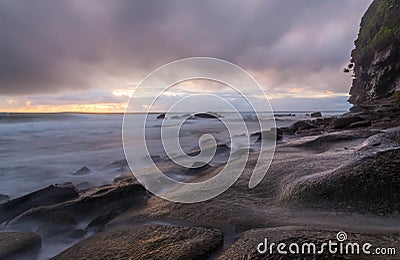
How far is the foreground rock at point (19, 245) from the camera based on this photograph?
2008 millimetres

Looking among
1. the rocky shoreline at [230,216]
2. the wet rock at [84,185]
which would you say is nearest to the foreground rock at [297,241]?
the rocky shoreline at [230,216]

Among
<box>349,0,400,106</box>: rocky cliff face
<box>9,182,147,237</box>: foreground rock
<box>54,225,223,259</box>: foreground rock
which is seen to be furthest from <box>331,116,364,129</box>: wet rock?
<box>349,0,400,106</box>: rocky cliff face

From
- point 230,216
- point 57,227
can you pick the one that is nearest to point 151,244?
point 230,216

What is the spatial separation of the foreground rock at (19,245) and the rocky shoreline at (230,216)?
2 cm

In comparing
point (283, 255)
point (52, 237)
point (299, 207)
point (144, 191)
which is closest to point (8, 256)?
point (52, 237)

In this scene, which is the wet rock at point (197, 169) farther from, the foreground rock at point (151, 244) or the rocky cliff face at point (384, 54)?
the rocky cliff face at point (384, 54)

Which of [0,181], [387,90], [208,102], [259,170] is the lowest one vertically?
[0,181]

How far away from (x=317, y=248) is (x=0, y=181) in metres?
6.42

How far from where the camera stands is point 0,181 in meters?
5.41

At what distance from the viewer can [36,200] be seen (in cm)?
335

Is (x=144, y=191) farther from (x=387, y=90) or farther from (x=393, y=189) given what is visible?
(x=387, y=90)

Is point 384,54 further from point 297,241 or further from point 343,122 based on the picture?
point 297,241

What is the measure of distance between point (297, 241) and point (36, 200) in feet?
11.0

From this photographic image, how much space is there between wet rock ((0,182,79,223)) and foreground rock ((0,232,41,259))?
106cm
